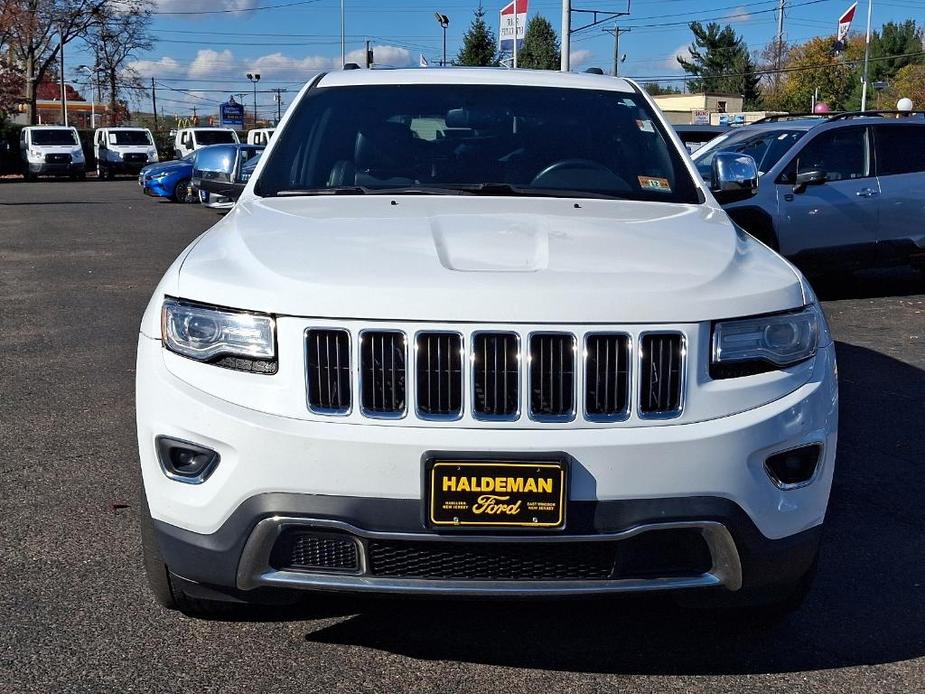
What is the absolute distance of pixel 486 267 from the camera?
2.99 metres

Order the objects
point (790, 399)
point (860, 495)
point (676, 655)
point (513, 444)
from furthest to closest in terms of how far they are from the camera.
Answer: point (860, 495) < point (676, 655) < point (790, 399) < point (513, 444)

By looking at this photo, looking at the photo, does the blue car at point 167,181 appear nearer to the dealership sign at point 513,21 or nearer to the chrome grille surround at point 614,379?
the dealership sign at point 513,21

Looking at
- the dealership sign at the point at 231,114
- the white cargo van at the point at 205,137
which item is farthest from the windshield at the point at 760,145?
the dealership sign at the point at 231,114

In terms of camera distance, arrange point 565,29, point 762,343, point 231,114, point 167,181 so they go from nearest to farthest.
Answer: point 762,343, point 167,181, point 565,29, point 231,114

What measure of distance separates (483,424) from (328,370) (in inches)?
15.9

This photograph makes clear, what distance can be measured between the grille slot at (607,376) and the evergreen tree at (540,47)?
9881 cm

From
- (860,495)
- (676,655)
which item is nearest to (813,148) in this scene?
(860,495)

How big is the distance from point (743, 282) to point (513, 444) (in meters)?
0.80

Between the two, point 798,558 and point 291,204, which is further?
point 291,204

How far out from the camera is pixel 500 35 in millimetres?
30953

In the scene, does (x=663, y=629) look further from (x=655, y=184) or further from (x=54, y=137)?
(x=54, y=137)

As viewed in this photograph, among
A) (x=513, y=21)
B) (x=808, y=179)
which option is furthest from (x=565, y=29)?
(x=808, y=179)

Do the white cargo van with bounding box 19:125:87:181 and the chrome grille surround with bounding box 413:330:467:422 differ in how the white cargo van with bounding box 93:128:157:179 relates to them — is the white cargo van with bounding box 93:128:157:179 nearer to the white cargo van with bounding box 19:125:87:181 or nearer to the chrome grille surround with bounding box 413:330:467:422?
the white cargo van with bounding box 19:125:87:181

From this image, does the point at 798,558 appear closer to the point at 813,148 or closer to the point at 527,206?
the point at 527,206
